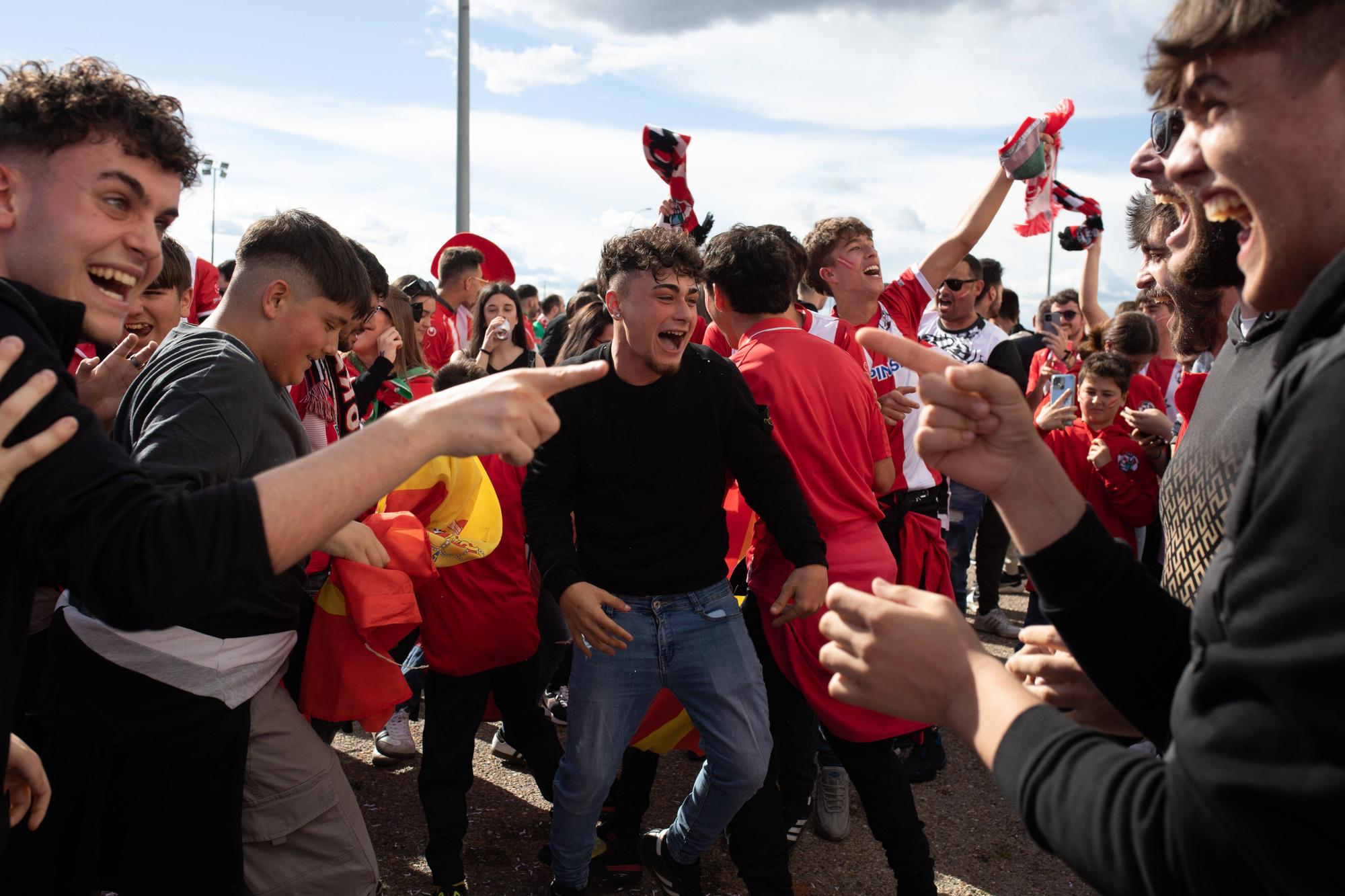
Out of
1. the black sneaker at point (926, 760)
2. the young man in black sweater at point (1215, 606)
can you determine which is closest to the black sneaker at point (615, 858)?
the black sneaker at point (926, 760)

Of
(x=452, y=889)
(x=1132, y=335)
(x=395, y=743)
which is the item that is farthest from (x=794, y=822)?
(x=1132, y=335)

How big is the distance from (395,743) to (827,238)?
3301 mm

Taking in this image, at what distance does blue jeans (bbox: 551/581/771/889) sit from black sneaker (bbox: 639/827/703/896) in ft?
0.72

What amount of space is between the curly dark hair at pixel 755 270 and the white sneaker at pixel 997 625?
3.79 m

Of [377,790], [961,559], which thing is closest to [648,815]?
[377,790]

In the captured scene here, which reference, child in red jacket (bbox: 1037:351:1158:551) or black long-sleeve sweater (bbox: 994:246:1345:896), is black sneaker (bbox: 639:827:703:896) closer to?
black long-sleeve sweater (bbox: 994:246:1345:896)

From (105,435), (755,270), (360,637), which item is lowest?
(360,637)

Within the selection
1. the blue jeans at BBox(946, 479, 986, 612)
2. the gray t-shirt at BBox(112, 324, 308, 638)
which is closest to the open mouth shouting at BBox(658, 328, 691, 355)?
the gray t-shirt at BBox(112, 324, 308, 638)

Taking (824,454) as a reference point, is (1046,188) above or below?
above

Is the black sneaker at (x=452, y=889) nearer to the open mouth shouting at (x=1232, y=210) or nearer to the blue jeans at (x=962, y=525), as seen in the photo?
the open mouth shouting at (x=1232, y=210)

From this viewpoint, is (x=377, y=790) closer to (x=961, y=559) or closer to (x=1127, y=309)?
(x=961, y=559)

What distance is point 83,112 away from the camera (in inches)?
66.0

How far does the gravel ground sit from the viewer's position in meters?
3.60

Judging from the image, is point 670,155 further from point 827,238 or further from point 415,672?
point 415,672
